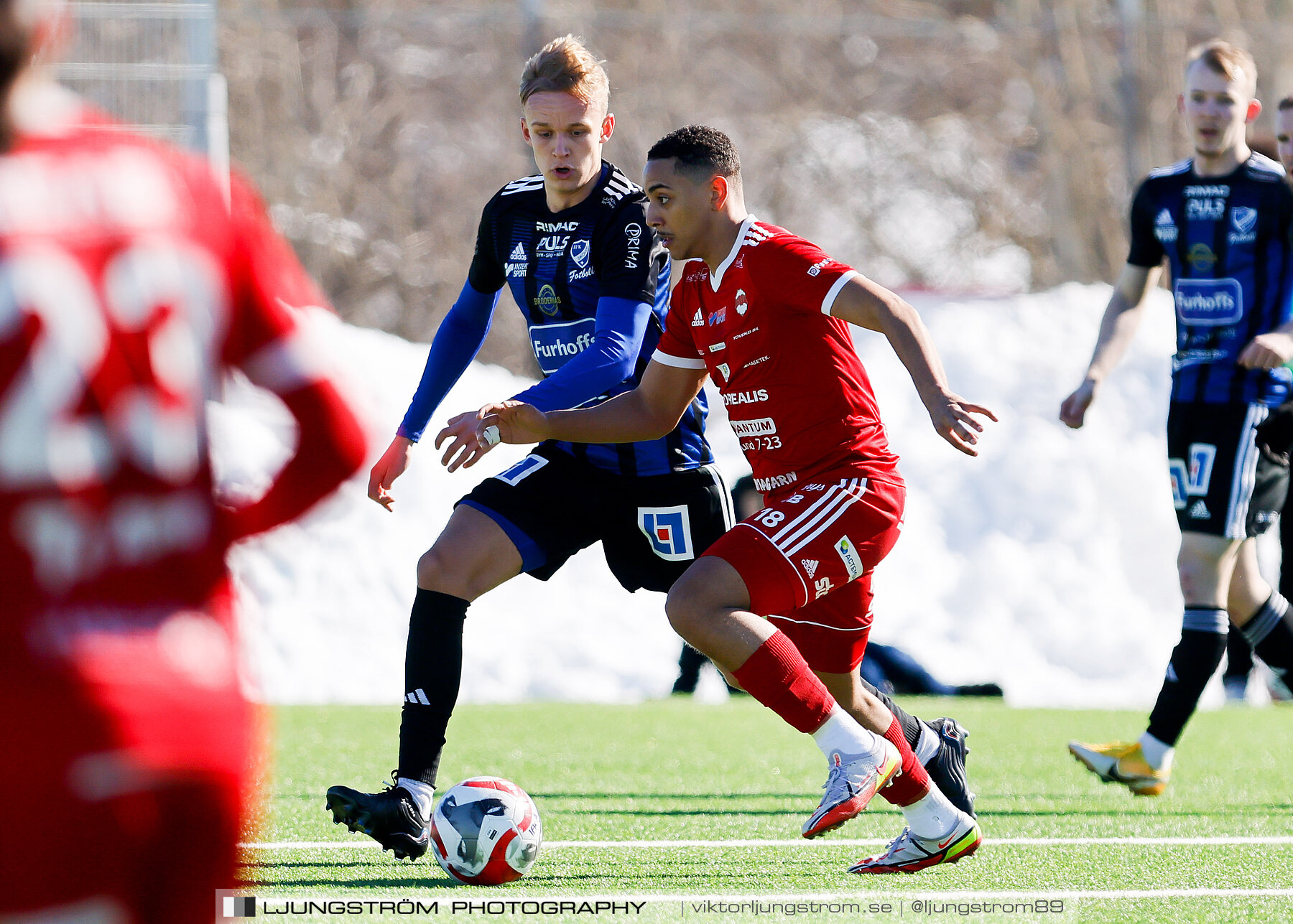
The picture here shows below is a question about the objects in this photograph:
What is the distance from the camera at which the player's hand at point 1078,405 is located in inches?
229

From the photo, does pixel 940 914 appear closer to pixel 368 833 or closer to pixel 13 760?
pixel 368 833

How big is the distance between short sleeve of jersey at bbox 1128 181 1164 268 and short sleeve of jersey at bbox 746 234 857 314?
2260 mm

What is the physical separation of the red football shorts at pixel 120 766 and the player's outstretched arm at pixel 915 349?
2.44 meters

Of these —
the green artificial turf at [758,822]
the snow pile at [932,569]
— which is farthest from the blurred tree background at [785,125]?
the green artificial turf at [758,822]

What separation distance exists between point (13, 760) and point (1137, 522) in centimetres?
1117

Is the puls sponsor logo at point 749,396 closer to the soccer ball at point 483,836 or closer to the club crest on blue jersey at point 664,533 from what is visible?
the club crest on blue jersey at point 664,533

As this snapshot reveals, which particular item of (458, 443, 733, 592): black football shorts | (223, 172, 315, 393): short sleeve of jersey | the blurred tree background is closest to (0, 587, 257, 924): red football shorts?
(223, 172, 315, 393): short sleeve of jersey

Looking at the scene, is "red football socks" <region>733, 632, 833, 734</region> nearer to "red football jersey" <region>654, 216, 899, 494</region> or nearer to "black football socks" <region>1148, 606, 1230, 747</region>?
"red football jersey" <region>654, 216, 899, 494</region>

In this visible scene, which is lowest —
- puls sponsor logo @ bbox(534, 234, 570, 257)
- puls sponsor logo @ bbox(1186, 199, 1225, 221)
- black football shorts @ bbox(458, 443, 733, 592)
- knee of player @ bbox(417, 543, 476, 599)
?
knee of player @ bbox(417, 543, 476, 599)

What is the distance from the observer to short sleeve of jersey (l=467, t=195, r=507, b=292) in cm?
523

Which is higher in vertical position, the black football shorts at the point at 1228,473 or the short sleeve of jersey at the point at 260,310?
the short sleeve of jersey at the point at 260,310

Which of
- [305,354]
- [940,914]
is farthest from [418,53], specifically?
[305,354]

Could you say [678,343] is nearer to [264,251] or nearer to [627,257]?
[627,257]

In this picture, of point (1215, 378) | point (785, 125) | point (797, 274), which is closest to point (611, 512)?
point (797, 274)
